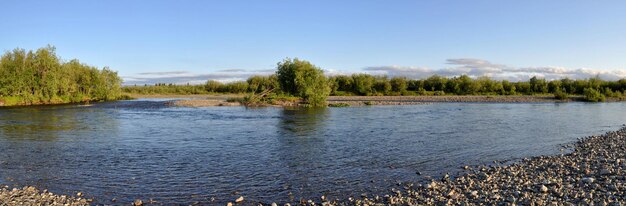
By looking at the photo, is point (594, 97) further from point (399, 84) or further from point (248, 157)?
point (248, 157)

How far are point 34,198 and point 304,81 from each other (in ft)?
161

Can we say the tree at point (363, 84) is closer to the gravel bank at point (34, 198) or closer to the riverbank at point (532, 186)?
the riverbank at point (532, 186)

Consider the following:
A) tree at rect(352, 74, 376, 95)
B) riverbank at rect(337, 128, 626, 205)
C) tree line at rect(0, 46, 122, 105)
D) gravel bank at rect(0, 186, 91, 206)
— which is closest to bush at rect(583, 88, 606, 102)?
tree at rect(352, 74, 376, 95)

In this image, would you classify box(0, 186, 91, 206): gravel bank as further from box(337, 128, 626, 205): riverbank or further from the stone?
the stone

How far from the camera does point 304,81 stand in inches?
2297

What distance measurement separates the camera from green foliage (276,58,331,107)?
57.0 metres

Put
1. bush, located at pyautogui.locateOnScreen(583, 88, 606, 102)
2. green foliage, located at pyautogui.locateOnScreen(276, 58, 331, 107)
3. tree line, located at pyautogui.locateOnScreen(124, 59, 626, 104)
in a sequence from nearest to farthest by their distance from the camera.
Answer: green foliage, located at pyautogui.locateOnScreen(276, 58, 331, 107)
bush, located at pyautogui.locateOnScreen(583, 88, 606, 102)
tree line, located at pyautogui.locateOnScreen(124, 59, 626, 104)

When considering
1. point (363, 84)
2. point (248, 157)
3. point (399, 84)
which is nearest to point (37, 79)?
point (248, 157)

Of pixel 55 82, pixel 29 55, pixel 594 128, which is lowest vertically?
pixel 594 128

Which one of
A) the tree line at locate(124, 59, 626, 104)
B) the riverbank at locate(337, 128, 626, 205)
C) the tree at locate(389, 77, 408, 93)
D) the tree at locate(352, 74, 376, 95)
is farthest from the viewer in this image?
the tree at locate(389, 77, 408, 93)

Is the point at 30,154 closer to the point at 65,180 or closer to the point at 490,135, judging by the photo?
the point at 65,180

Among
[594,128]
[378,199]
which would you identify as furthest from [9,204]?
[594,128]

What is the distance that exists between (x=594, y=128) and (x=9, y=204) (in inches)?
1184

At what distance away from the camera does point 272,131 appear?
2545 centimetres
